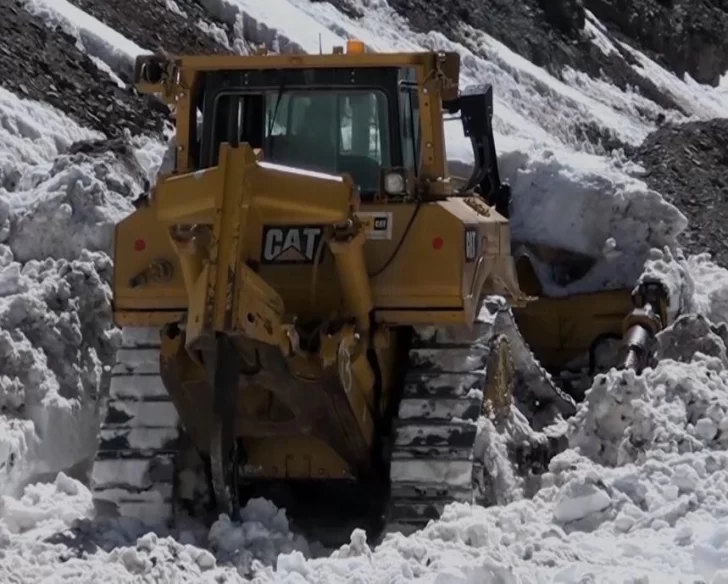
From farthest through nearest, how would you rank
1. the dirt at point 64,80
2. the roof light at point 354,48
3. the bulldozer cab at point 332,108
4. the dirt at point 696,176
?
the dirt at point 696,176
the dirt at point 64,80
the roof light at point 354,48
the bulldozer cab at point 332,108

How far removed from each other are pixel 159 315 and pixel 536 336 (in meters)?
3.74

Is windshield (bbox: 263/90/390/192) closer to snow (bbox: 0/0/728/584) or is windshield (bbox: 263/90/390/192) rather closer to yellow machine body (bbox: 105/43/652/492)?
yellow machine body (bbox: 105/43/652/492)

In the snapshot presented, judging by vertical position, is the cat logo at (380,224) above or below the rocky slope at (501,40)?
below

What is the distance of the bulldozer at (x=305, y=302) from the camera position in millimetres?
5629

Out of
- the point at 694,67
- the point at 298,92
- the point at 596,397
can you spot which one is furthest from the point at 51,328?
the point at 694,67

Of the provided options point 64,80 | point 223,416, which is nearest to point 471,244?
point 223,416

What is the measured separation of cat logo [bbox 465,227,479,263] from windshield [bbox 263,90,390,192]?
1.62 feet

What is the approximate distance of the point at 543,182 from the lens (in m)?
10.2

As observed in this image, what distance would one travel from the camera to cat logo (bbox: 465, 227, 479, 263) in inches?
251

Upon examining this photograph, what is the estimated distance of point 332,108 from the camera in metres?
6.78

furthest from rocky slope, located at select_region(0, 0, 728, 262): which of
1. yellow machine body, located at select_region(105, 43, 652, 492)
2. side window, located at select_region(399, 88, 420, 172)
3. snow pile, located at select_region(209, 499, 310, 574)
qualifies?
snow pile, located at select_region(209, 499, 310, 574)

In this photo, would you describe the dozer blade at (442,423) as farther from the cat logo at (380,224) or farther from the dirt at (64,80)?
the dirt at (64,80)

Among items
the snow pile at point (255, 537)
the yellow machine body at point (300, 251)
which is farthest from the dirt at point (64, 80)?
the snow pile at point (255, 537)

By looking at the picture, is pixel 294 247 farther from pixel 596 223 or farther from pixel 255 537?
pixel 596 223
